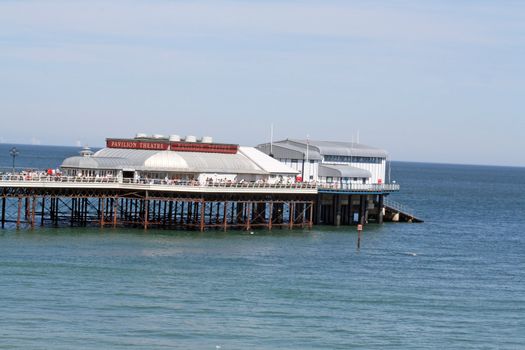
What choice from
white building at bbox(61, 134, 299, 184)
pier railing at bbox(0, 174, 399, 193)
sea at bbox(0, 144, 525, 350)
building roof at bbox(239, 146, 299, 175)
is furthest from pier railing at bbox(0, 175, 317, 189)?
building roof at bbox(239, 146, 299, 175)

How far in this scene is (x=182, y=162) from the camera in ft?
Result: 327

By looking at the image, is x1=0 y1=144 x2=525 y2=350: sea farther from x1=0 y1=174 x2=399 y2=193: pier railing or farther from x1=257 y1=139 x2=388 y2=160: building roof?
x1=257 y1=139 x2=388 y2=160: building roof

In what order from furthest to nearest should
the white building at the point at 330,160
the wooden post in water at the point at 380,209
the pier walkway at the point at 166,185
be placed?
the wooden post in water at the point at 380,209
the white building at the point at 330,160
the pier walkway at the point at 166,185

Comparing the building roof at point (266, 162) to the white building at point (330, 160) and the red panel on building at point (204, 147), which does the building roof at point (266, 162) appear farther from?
the white building at point (330, 160)

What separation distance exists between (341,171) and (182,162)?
19504 mm

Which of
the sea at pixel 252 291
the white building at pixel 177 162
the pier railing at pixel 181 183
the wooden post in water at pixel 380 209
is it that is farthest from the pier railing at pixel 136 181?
the wooden post in water at pixel 380 209

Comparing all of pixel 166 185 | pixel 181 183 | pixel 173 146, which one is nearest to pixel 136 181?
pixel 166 185

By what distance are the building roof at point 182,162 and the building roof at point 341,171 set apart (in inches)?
170

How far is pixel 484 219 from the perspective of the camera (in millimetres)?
137750

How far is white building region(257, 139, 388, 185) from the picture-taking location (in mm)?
112562

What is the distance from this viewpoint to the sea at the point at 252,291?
53000mm

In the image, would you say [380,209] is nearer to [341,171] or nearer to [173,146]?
[341,171]

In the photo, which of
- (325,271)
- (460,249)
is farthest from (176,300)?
(460,249)

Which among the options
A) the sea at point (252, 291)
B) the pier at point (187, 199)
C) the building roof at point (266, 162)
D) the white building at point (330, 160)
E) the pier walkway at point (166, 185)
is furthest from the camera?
the white building at point (330, 160)
